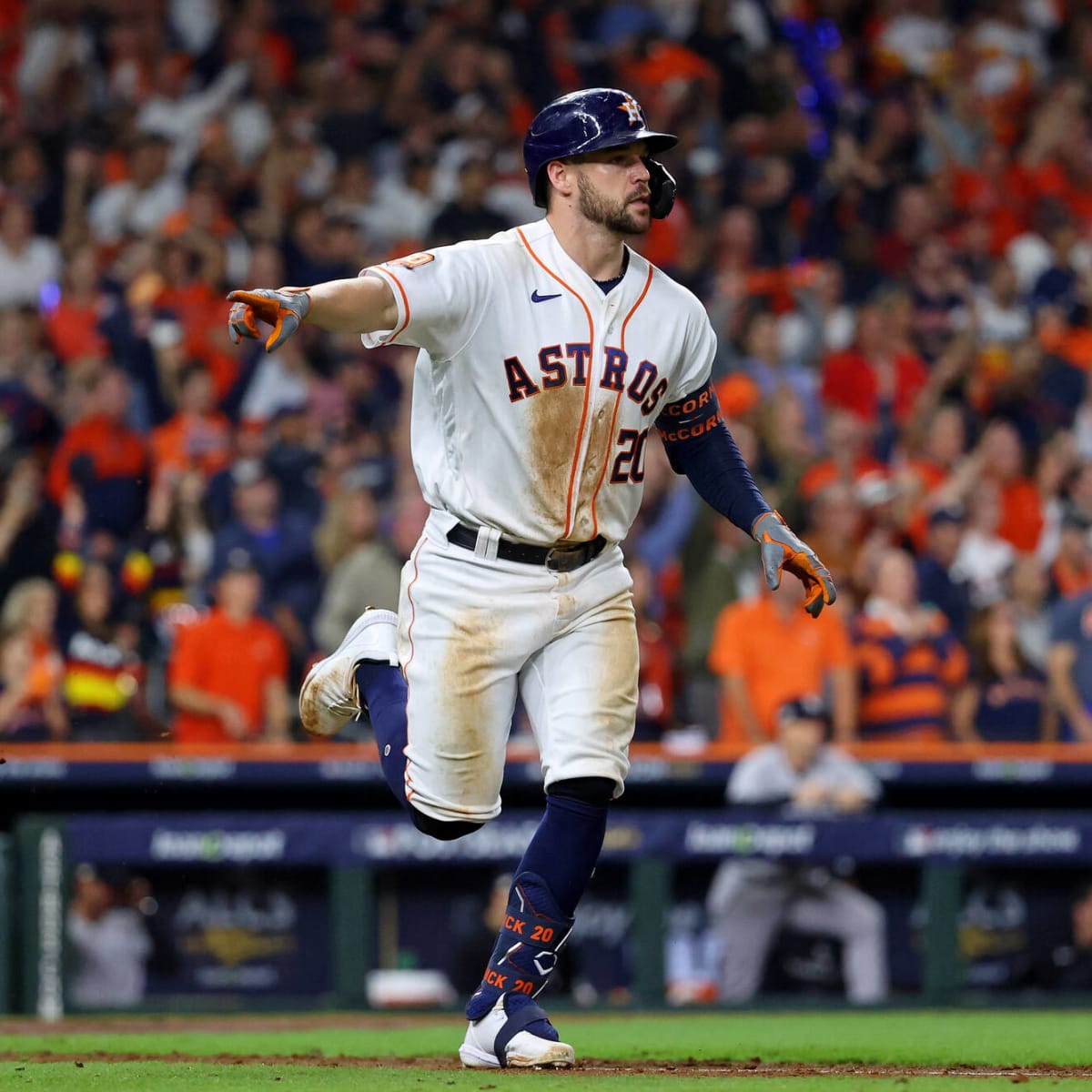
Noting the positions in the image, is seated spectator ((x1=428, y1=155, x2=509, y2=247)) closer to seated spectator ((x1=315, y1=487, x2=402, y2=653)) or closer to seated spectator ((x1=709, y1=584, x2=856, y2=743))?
seated spectator ((x1=315, y1=487, x2=402, y2=653))

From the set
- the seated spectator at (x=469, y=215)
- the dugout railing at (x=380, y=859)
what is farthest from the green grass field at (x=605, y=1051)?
the seated spectator at (x=469, y=215)

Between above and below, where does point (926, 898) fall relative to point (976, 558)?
below

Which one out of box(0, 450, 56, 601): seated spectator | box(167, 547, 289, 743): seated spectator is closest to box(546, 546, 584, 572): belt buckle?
box(167, 547, 289, 743): seated spectator

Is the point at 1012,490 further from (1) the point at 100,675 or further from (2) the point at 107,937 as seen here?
(2) the point at 107,937

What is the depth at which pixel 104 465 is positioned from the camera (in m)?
10.2

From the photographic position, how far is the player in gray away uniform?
8891mm

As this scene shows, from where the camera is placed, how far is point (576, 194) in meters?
4.93

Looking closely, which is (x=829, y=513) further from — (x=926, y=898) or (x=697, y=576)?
(x=926, y=898)

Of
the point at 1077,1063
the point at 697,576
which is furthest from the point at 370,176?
Result: the point at 1077,1063

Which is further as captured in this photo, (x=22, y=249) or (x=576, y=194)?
(x=22, y=249)

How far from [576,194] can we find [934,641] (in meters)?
5.30

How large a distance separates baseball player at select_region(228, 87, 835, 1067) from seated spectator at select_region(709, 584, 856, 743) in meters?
4.54

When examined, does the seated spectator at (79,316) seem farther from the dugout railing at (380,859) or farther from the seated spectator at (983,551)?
the seated spectator at (983,551)

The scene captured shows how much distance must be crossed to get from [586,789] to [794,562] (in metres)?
0.75
